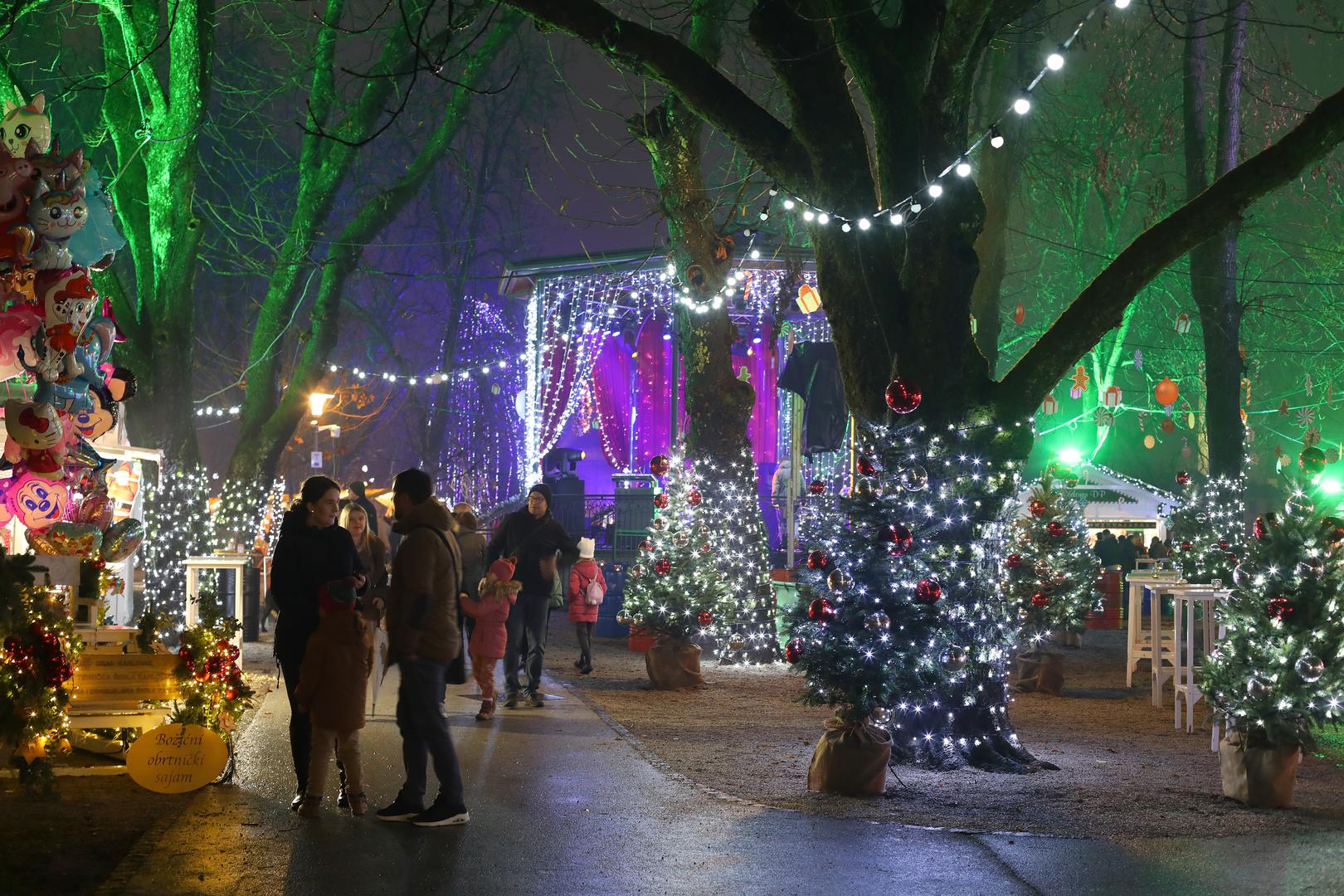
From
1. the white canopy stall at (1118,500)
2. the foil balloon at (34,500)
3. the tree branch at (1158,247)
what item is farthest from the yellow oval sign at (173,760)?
the white canopy stall at (1118,500)

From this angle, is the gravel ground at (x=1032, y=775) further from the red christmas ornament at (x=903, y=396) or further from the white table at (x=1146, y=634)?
the red christmas ornament at (x=903, y=396)

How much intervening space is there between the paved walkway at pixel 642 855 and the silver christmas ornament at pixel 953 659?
83.0 inches

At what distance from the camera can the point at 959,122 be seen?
10.5 metres

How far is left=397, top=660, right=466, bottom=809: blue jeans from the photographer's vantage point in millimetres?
7301

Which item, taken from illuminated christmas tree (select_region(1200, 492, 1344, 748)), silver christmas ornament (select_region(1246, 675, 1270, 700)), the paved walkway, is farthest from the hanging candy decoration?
the paved walkway

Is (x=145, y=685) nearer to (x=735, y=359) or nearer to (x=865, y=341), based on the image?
(x=865, y=341)

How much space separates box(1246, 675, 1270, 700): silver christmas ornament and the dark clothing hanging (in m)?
11.1

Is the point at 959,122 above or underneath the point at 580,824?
above

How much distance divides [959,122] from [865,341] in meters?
1.96

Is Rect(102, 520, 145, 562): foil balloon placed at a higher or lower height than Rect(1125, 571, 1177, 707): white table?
higher

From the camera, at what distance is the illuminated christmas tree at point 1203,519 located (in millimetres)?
19828

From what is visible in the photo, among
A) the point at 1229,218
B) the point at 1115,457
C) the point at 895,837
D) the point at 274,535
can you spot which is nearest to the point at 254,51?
the point at 274,535

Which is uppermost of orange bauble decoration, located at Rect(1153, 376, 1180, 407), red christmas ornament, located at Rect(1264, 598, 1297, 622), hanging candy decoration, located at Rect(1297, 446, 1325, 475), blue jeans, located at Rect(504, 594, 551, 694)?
orange bauble decoration, located at Rect(1153, 376, 1180, 407)

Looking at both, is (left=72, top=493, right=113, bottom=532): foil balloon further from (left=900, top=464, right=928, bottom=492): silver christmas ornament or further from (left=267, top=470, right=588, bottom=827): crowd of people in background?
(left=900, top=464, right=928, bottom=492): silver christmas ornament
